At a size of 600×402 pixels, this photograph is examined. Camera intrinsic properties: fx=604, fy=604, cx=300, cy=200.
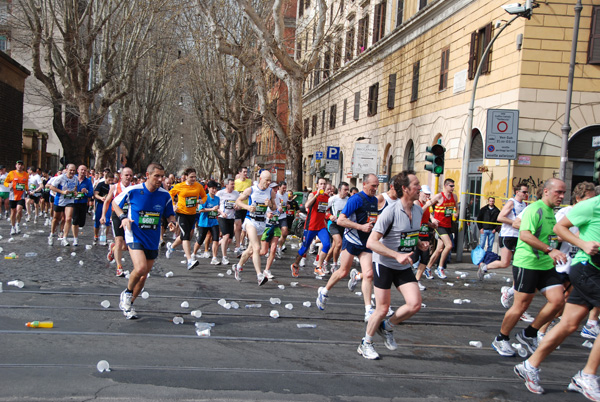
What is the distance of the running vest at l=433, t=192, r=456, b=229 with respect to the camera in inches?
479

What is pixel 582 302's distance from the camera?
16.2ft

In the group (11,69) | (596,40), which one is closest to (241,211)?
(596,40)

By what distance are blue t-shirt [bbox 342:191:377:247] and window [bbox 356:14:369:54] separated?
964 inches

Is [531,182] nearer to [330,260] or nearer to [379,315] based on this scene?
[330,260]

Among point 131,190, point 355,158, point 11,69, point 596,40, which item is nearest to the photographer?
point 131,190

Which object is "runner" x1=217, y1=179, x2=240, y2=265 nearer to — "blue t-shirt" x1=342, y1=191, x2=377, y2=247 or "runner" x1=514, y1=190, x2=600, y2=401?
"blue t-shirt" x1=342, y1=191, x2=377, y2=247

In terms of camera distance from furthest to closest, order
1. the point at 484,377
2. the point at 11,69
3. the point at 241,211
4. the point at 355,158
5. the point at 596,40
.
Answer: the point at 11,69 → the point at 355,158 → the point at 596,40 → the point at 241,211 → the point at 484,377

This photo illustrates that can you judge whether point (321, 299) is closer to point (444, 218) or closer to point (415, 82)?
point (444, 218)

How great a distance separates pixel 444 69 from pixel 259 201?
43.7 feet

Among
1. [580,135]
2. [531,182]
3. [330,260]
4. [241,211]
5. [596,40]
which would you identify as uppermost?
[596,40]

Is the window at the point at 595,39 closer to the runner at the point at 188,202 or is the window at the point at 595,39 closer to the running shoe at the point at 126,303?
the runner at the point at 188,202

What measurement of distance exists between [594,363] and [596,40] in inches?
550

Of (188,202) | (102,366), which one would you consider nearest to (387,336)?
(102,366)

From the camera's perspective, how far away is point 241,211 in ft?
43.8
